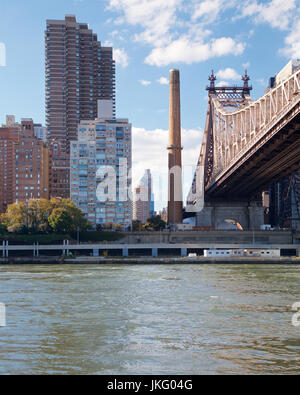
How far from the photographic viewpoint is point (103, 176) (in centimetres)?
11431

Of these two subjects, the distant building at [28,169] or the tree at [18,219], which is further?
the distant building at [28,169]

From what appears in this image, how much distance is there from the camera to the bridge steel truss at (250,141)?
5728 cm

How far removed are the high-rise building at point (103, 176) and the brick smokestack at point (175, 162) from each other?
13721 millimetres

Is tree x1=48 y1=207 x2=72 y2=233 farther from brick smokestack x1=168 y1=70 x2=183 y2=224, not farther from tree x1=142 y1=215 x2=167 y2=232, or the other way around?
tree x1=142 y1=215 x2=167 y2=232

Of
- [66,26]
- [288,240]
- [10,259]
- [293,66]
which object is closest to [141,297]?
[10,259]

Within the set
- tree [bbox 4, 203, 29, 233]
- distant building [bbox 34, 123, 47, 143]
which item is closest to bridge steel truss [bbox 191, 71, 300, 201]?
tree [bbox 4, 203, 29, 233]

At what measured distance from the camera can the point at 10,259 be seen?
7169cm

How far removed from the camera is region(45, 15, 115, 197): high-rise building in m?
174

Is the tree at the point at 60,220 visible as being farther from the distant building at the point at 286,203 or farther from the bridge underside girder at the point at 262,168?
the distant building at the point at 286,203

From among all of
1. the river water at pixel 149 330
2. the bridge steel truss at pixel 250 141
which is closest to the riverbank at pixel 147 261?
the bridge steel truss at pixel 250 141

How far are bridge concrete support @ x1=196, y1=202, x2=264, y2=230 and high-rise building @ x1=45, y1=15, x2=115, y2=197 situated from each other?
74578 millimetres

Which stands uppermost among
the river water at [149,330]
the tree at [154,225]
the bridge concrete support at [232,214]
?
the bridge concrete support at [232,214]
